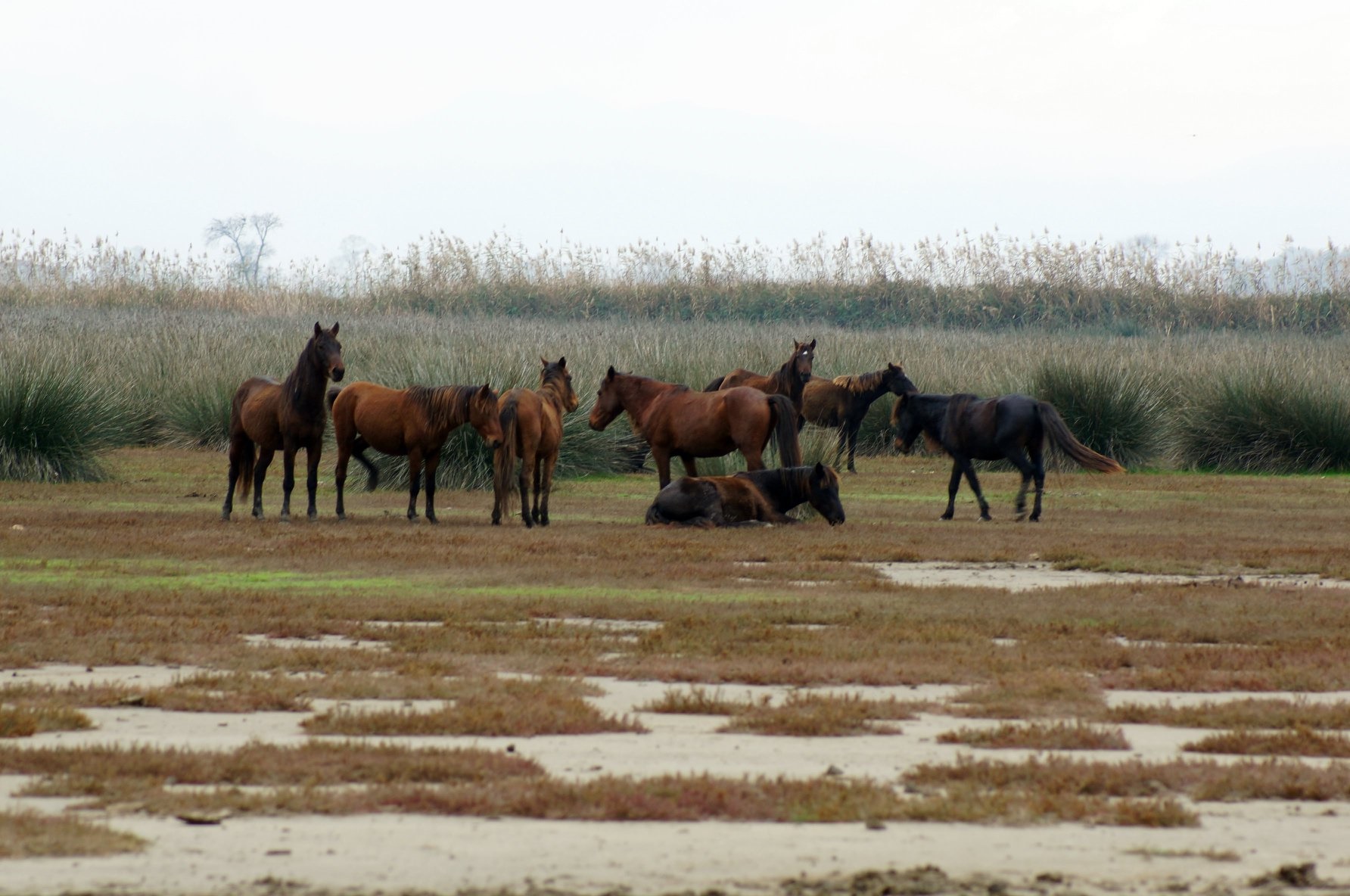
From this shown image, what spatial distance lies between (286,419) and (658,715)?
32.7 ft

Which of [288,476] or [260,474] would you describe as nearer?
[260,474]

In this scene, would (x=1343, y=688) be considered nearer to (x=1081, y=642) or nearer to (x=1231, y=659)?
(x=1231, y=659)

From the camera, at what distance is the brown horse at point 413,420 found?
634 inches

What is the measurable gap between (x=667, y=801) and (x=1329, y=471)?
23460mm

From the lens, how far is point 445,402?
1642 cm

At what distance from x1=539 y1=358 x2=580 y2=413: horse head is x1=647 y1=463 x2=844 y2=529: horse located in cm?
144

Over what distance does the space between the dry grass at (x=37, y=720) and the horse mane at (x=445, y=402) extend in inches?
392

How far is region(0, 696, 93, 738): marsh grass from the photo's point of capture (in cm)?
605

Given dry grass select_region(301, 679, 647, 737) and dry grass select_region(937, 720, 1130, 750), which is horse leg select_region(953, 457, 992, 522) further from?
dry grass select_region(937, 720, 1130, 750)

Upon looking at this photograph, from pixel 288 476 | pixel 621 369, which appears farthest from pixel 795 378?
pixel 621 369

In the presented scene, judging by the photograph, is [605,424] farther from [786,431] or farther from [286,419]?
[286,419]

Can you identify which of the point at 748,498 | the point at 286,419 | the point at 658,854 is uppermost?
the point at 286,419

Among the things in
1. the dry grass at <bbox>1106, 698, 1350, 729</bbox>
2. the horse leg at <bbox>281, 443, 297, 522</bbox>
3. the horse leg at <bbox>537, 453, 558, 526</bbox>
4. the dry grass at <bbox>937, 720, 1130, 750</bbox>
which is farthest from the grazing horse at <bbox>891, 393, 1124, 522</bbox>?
the dry grass at <bbox>937, 720, 1130, 750</bbox>

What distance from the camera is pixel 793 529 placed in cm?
1574
